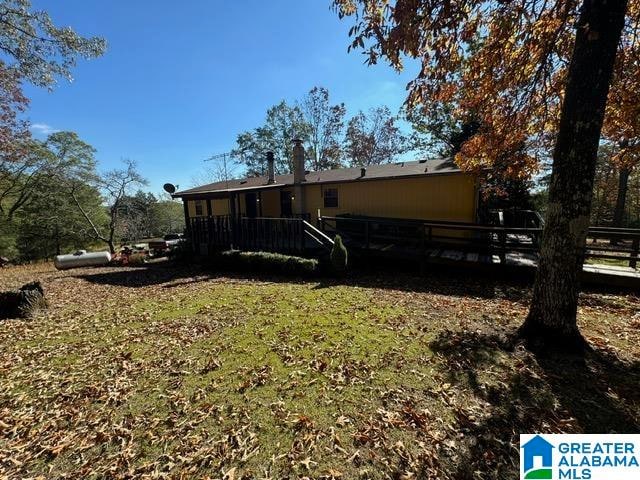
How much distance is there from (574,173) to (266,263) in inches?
332

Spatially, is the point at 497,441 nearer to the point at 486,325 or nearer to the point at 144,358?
the point at 486,325

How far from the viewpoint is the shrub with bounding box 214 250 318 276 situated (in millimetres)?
9262

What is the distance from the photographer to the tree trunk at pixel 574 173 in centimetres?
362

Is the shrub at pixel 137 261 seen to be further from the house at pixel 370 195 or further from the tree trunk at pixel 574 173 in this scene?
the tree trunk at pixel 574 173

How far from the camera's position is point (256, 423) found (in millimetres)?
2848

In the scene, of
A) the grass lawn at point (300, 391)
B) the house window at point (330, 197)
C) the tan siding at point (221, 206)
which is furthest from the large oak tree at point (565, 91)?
the tan siding at point (221, 206)

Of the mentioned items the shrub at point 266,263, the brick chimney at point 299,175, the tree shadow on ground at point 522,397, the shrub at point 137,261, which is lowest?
the shrub at point 137,261

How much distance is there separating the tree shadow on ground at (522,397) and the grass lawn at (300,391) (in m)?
0.02

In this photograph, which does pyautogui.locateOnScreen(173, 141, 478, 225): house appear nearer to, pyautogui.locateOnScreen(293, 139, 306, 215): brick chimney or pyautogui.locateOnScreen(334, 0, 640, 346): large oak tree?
pyautogui.locateOnScreen(293, 139, 306, 215): brick chimney

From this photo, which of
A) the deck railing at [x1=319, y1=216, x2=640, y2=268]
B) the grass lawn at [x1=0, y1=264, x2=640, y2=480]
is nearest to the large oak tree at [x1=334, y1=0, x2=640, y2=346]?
the grass lawn at [x1=0, y1=264, x2=640, y2=480]

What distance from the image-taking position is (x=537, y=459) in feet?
7.86

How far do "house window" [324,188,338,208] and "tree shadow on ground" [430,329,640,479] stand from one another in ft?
36.2

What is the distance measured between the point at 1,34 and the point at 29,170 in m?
22.4

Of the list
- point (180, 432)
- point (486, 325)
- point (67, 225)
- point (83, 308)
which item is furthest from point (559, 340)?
point (67, 225)
